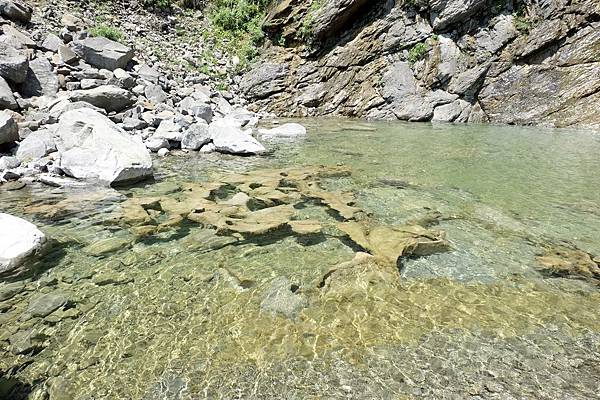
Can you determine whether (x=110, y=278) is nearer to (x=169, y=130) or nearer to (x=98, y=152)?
(x=98, y=152)

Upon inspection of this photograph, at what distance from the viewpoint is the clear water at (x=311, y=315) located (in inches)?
116

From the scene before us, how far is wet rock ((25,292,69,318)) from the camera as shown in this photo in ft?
12.4

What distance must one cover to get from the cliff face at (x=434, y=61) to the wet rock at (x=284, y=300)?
21856mm

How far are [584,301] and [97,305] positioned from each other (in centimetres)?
541

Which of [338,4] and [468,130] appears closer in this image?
[468,130]

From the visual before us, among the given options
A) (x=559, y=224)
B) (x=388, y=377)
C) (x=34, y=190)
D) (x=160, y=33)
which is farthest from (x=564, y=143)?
(x=160, y=33)

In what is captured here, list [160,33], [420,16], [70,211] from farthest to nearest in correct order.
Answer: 1. [160,33]
2. [420,16]
3. [70,211]

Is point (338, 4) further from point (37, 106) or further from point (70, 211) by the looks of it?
point (70, 211)

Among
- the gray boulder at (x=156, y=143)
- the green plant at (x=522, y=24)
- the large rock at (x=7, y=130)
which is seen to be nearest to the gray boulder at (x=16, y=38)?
the large rock at (x=7, y=130)

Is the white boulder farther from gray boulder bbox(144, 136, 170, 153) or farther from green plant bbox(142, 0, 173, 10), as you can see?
green plant bbox(142, 0, 173, 10)

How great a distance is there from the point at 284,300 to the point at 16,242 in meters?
3.62

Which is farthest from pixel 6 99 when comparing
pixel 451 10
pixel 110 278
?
pixel 451 10

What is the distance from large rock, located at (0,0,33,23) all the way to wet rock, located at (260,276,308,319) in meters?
21.5

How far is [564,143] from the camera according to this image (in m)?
14.8
